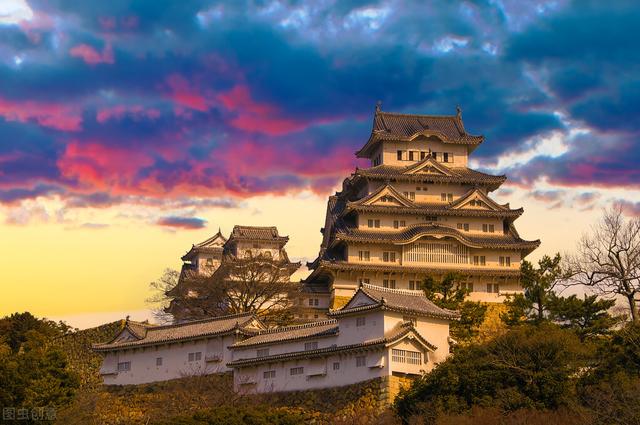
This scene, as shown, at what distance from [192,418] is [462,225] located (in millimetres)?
34356

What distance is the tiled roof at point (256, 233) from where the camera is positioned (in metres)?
76.7

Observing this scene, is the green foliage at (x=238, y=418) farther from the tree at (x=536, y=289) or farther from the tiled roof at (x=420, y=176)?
the tiled roof at (x=420, y=176)

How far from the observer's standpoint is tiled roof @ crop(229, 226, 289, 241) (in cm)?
7669

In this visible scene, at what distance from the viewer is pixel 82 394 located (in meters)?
54.4

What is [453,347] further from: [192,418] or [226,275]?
[226,275]

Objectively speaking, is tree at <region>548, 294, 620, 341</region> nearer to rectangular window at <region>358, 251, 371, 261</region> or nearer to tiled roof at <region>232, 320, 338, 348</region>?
tiled roof at <region>232, 320, 338, 348</region>

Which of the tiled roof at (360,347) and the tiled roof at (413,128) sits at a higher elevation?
the tiled roof at (413,128)

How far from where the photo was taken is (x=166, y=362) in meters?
55.2

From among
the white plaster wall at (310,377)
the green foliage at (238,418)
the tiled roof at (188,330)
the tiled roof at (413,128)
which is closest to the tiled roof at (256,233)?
the tiled roof at (413,128)

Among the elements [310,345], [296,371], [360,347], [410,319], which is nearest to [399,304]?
[410,319]

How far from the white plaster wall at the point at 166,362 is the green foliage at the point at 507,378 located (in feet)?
41.5

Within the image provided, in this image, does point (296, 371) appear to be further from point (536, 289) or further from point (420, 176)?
point (420, 176)

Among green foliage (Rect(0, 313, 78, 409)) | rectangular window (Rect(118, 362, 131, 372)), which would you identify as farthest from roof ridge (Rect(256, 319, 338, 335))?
green foliage (Rect(0, 313, 78, 409))

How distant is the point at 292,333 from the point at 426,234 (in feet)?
62.8
